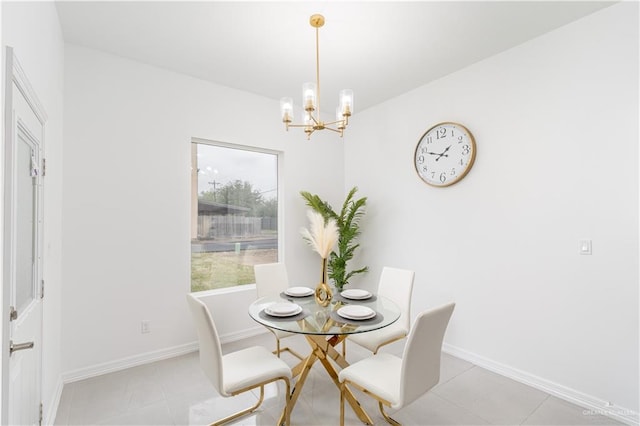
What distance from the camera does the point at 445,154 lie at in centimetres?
313

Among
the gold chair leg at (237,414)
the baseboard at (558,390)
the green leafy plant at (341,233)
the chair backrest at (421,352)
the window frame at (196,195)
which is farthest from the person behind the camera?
the green leafy plant at (341,233)

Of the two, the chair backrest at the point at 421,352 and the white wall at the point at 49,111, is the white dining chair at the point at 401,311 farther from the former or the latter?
the white wall at the point at 49,111

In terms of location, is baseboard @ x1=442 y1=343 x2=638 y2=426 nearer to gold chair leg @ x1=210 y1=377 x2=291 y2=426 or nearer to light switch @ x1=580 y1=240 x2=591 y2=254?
light switch @ x1=580 y1=240 x2=591 y2=254

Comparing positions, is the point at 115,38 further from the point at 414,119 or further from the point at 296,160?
the point at 414,119

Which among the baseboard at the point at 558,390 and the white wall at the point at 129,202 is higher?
the white wall at the point at 129,202

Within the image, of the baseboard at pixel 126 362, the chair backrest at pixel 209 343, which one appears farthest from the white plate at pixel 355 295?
the baseboard at pixel 126 362

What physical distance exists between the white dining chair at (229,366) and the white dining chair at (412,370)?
1.43 ft

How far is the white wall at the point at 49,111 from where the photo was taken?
138cm

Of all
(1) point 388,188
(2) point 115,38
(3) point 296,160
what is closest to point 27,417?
(2) point 115,38

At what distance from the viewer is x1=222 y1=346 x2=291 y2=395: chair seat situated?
5.57ft

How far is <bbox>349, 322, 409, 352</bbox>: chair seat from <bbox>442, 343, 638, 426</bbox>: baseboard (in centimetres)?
90

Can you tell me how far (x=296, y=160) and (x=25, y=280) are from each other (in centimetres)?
285

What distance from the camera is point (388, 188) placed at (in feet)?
12.4

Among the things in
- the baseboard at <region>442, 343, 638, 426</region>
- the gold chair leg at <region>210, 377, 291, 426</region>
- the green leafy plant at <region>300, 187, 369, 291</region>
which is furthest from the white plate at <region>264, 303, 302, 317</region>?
the baseboard at <region>442, 343, 638, 426</region>
